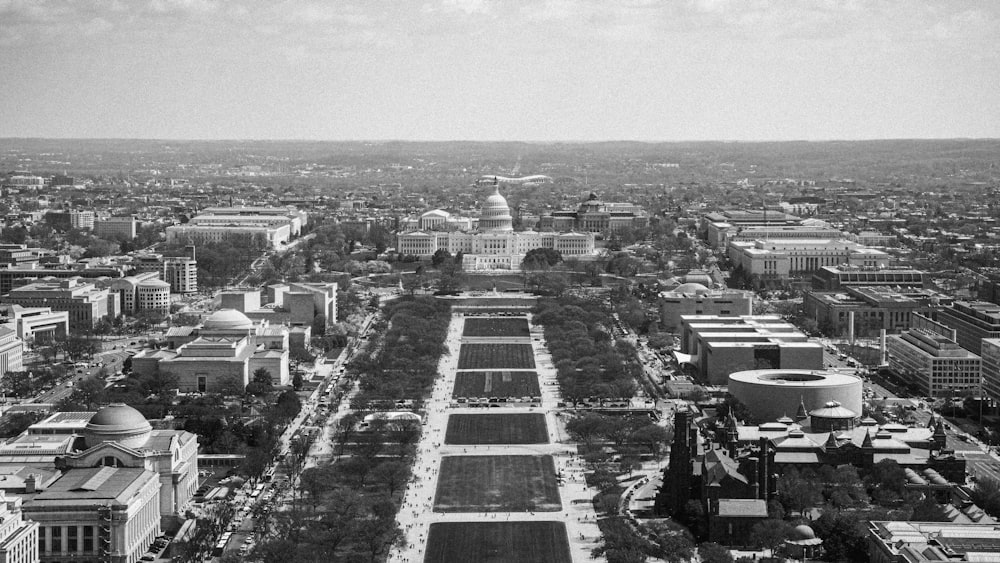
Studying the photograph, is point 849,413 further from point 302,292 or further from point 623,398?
point 302,292

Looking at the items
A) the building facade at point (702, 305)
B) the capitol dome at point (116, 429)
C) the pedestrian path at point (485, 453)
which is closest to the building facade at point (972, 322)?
the building facade at point (702, 305)

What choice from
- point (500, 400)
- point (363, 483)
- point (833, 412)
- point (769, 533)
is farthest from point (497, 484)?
point (500, 400)

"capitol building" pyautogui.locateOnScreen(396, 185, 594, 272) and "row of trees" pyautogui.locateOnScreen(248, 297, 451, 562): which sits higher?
"capitol building" pyautogui.locateOnScreen(396, 185, 594, 272)

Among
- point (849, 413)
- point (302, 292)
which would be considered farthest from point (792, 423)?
point (302, 292)

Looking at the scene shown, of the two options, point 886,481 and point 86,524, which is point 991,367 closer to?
point 886,481

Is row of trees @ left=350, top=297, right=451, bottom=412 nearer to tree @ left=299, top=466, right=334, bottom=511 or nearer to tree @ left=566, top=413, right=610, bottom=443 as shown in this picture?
tree @ left=566, top=413, right=610, bottom=443

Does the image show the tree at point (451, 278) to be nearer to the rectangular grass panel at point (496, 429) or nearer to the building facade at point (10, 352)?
the building facade at point (10, 352)

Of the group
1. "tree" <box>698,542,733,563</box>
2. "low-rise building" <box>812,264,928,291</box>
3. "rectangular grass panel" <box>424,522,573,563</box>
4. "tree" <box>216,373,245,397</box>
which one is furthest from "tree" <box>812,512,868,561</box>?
"low-rise building" <box>812,264,928,291</box>
